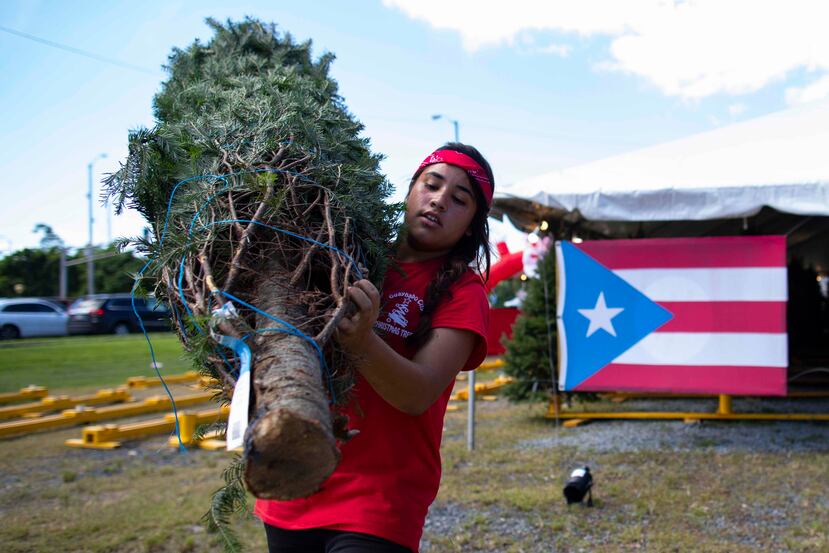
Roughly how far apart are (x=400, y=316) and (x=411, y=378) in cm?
35

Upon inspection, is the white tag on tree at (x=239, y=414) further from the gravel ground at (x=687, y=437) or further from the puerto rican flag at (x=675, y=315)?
the puerto rican flag at (x=675, y=315)

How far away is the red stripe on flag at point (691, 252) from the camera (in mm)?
6641

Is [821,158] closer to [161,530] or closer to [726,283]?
[726,283]

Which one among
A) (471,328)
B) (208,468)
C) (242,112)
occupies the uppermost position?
(242,112)

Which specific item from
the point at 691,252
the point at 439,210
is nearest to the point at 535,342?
the point at 691,252

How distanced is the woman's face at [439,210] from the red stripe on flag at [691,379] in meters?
5.09

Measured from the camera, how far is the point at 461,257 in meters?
2.25

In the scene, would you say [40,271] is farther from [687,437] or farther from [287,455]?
[287,455]

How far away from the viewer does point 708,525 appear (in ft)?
15.8

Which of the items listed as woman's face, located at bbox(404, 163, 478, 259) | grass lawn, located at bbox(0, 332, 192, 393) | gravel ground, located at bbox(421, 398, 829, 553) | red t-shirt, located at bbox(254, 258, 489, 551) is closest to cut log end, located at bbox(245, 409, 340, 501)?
red t-shirt, located at bbox(254, 258, 489, 551)

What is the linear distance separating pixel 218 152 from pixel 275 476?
102cm

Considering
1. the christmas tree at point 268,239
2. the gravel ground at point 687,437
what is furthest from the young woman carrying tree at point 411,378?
the gravel ground at point 687,437

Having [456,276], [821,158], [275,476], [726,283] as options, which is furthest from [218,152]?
[821,158]

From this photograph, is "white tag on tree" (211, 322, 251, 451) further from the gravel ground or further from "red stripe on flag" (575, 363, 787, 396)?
"red stripe on flag" (575, 363, 787, 396)
